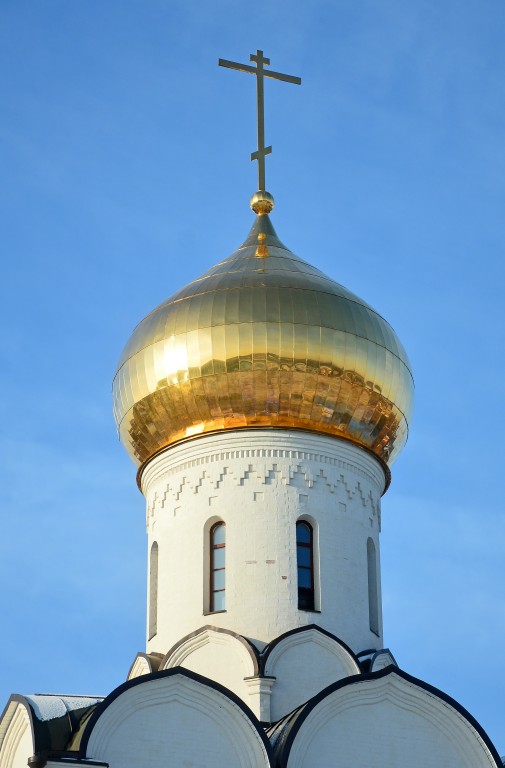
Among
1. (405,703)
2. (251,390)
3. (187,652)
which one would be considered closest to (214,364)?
(251,390)

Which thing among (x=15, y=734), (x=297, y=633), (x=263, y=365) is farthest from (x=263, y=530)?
(x=15, y=734)

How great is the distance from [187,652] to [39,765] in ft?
6.36

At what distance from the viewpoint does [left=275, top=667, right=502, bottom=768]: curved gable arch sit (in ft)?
36.6

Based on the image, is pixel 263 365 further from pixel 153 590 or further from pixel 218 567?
pixel 153 590

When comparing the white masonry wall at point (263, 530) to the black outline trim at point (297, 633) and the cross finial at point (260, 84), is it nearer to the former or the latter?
the black outline trim at point (297, 633)

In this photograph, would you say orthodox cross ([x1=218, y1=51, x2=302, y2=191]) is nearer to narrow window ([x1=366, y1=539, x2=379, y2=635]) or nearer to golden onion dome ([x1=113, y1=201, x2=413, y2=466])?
golden onion dome ([x1=113, y1=201, x2=413, y2=466])

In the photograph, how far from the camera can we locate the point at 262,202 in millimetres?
14422

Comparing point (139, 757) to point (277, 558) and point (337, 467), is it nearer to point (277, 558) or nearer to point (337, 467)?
point (277, 558)

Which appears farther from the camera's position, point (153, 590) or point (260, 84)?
point (260, 84)

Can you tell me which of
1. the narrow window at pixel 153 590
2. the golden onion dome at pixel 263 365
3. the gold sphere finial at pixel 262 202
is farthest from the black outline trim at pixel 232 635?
the gold sphere finial at pixel 262 202

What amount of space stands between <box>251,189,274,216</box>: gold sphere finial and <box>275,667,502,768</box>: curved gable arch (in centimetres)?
490

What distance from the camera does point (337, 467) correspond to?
1284 centimetres

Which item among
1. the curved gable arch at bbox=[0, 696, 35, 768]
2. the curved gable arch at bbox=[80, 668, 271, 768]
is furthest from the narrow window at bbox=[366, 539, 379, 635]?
the curved gable arch at bbox=[0, 696, 35, 768]

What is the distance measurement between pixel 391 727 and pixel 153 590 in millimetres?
2594
